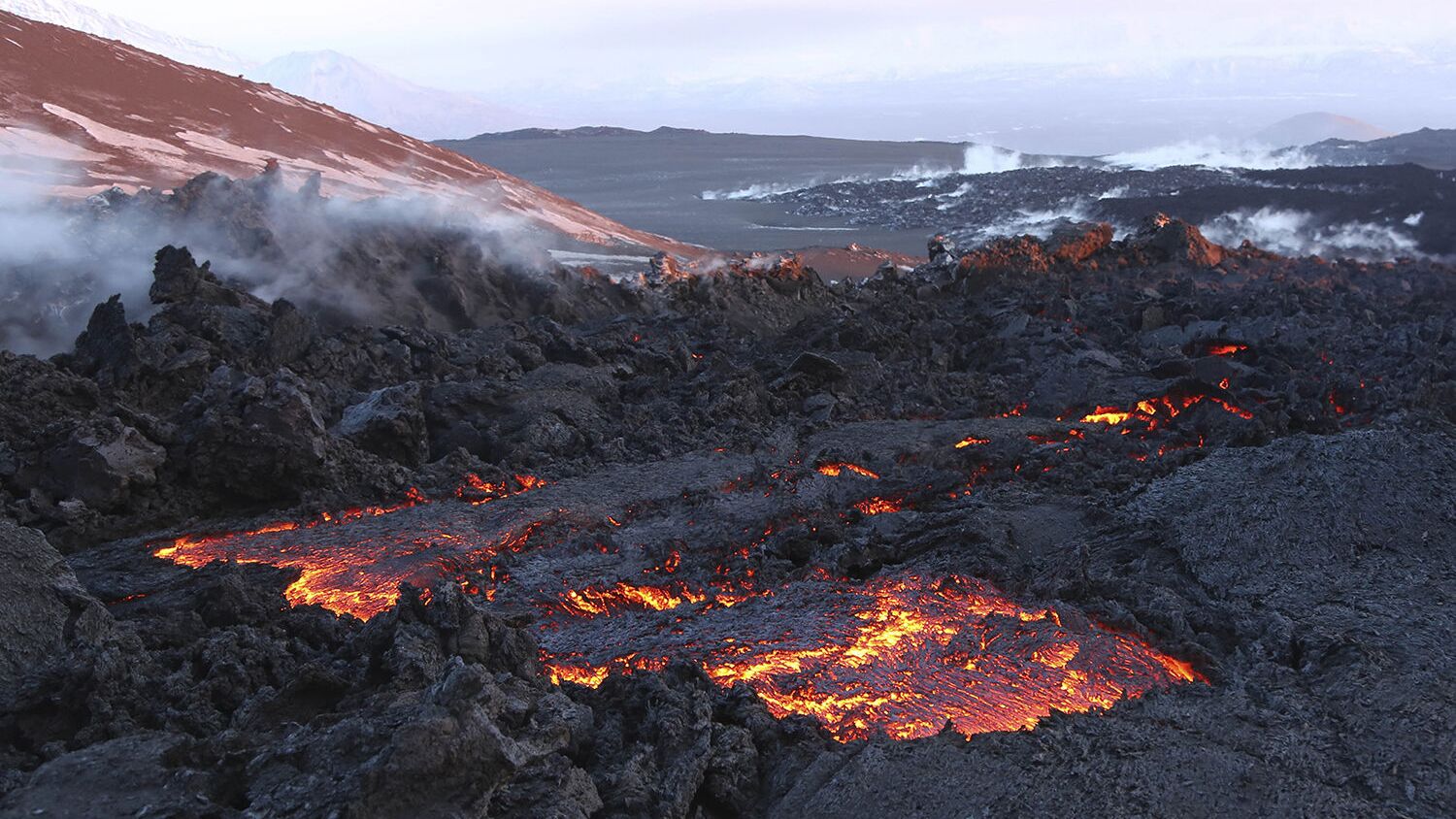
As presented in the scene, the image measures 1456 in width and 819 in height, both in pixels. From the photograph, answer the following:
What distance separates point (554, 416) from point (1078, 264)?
12.6 meters

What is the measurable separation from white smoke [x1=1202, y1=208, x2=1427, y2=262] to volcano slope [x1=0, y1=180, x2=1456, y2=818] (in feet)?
38.2

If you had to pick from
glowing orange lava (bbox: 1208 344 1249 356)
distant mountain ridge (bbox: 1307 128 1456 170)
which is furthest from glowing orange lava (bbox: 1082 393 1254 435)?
distant mountain ridge (bbox: 1307 128 1456 170)

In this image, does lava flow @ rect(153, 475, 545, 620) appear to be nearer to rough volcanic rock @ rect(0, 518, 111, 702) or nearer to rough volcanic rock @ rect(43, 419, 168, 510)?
rough volcanic rock @ rect(43, 419, 168, 510)

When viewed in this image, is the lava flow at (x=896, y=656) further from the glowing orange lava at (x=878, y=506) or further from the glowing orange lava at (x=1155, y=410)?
the glowing orange lava at (x=1155, y=410)

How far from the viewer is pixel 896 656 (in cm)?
554

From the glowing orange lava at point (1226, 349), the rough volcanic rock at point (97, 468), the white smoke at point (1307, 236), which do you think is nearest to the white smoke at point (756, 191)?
the white smoke at point (1307, 236)

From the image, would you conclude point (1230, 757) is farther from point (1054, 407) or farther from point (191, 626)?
point (1054, 407)

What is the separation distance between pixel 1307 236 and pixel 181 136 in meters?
24.1

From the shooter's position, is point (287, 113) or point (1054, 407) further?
point (287, 113)

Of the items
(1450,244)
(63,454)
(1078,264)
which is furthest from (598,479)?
(1450,244)

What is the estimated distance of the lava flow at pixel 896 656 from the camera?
5.03 meters

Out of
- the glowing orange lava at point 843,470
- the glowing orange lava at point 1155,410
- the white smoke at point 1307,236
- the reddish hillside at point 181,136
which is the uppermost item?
the reddish hillside at point 181,136

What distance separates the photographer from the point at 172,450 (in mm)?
7793

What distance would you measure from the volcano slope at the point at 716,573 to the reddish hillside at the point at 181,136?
604 cm
